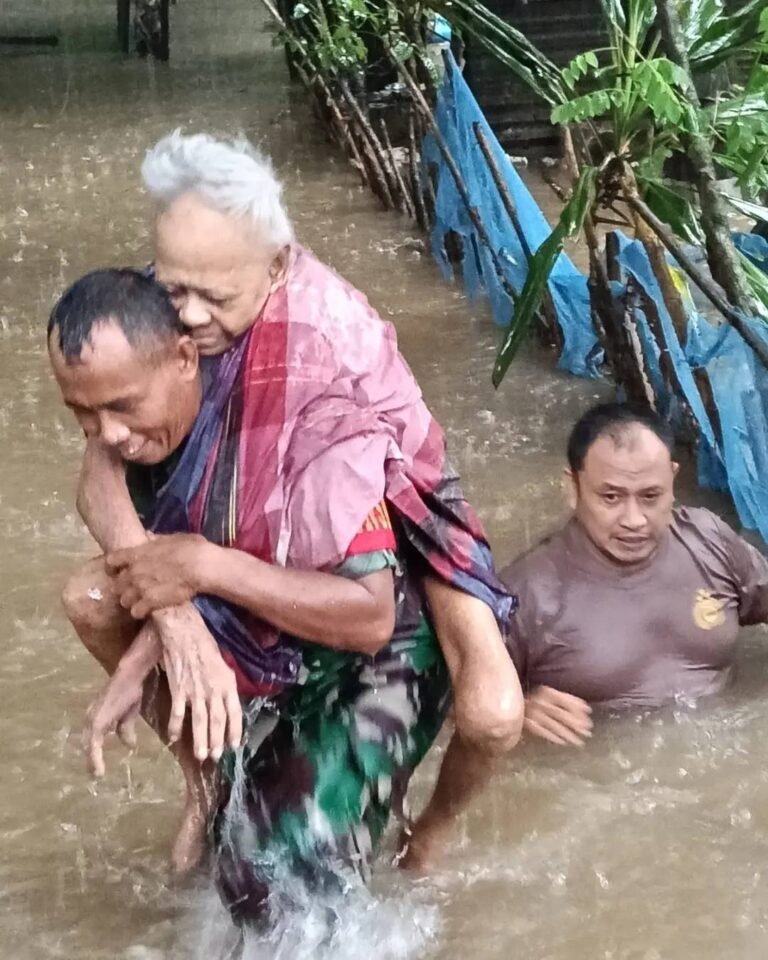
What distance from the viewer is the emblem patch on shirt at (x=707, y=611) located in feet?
11.1

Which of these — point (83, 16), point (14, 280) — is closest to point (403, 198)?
point (14, 280)

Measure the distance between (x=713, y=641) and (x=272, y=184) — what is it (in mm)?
1663

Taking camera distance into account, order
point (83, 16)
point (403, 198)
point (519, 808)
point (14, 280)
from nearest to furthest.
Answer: point (519, 808), point (14, 280), point (403, 198), point (83, 16)

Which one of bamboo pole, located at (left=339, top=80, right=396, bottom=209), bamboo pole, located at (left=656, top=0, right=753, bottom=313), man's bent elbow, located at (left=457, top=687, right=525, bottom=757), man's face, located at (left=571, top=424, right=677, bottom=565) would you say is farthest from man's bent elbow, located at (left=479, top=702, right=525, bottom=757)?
bamboo pole, located at (left=339, top=80, right=396, bottom=209)

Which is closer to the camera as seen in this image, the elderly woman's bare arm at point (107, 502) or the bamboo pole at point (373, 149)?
the elderly woman's bare arm at point (107, 502)

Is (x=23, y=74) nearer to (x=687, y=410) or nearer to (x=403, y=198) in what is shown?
(x=403, y=198)

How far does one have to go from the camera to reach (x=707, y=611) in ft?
11.1

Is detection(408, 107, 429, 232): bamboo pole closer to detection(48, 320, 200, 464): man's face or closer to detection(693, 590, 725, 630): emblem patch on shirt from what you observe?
detection(693, 590, 725, 630): emblem patch on shirt

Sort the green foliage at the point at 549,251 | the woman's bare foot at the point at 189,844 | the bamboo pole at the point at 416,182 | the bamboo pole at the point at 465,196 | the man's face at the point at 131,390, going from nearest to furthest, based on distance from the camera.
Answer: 1. the man's face at the point at 131,390
2. the woman's bare foot at the point at 189,844
3. the green foliage at the point at 549,251
4. the bamboo pole at the point at 465,196
5. the bamboo pole at the point at 416,182

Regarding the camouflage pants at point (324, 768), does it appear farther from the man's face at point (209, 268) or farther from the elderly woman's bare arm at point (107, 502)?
the man's face at point (209, 268)

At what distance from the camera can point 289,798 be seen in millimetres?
2439

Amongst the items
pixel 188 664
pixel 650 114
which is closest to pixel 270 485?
pixel 188 664

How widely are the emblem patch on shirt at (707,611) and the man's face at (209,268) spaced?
1505 millimetres

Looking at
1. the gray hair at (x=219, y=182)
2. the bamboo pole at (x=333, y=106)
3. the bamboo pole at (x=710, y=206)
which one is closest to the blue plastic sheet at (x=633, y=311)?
the bamboo pole at (x=710, y=206)
